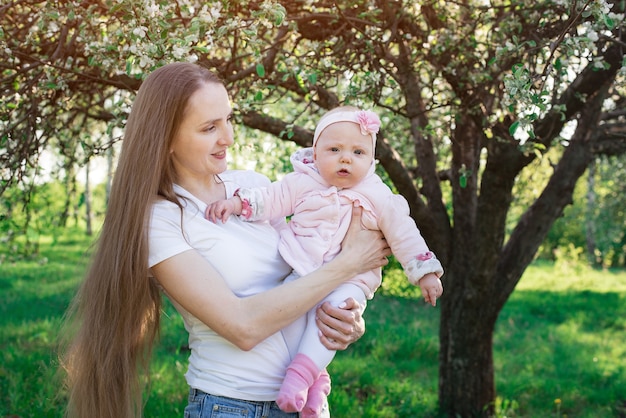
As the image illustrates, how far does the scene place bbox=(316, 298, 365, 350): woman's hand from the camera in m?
2.23

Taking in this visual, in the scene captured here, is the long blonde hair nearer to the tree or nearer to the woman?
the woman

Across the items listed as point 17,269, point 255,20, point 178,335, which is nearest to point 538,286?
point 178,335

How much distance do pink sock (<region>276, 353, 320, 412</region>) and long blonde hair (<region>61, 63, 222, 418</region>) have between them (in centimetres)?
56

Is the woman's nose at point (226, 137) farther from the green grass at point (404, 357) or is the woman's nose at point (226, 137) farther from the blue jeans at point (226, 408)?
the green grass at point (404, 357)

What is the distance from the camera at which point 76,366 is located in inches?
96.0

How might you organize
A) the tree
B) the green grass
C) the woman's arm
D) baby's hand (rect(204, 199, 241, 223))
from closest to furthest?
the woman's arm, baby's hand (rect(204, 199, 241, 223)), the tree, the green grass

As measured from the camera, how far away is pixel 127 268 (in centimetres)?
220

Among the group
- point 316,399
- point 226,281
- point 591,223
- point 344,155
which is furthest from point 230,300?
point 591,223

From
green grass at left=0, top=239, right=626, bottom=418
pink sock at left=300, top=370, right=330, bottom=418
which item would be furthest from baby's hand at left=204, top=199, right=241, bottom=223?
green grass at left=0, top=239, right=626, bottom=418

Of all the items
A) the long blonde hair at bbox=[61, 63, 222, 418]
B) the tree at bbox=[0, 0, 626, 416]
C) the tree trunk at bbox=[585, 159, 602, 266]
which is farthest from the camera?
the tree trunk at bbox=[585, 159, 602, 266]

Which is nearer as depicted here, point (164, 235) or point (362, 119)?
point (164, 235)

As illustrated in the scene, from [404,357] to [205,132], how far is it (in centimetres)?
524

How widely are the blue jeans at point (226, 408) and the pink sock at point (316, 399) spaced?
0.10m

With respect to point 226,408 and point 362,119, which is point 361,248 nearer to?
point 362,119
